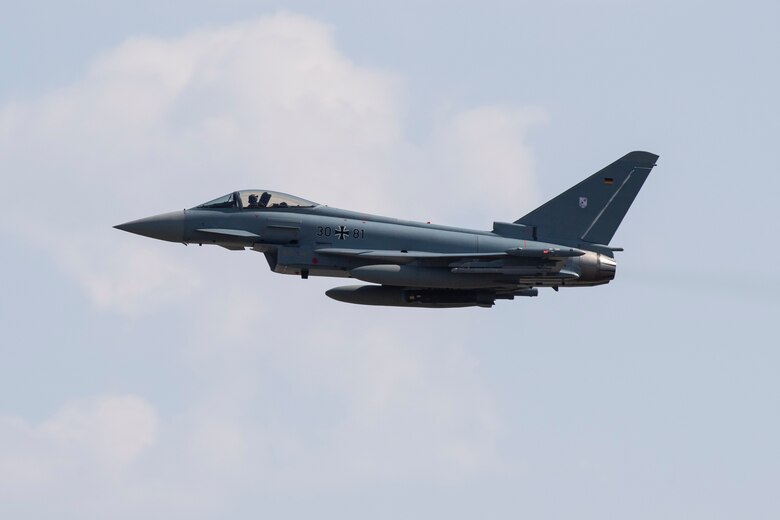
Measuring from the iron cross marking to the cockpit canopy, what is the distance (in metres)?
1.02

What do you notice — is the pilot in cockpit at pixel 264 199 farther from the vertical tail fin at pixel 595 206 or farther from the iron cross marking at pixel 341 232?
the vertical tail fin at pixel 595 206

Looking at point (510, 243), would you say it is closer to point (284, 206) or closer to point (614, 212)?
point (614, 212)

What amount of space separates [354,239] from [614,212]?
670 centimetres

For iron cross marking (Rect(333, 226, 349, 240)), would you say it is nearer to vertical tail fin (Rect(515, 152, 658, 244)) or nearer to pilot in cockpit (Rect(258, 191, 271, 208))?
pilot in cockpit (Rect(258, 191, 271, 208))

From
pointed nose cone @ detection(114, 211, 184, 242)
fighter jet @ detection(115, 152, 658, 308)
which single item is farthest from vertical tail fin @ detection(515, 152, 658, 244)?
pointed nose cone @ detection(114, 211, 184, 242)

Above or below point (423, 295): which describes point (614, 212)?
above

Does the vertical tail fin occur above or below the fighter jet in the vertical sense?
above

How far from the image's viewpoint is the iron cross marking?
35.9m

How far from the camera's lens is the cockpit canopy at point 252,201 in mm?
36156

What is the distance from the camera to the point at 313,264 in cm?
3566

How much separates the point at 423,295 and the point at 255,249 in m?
4.29

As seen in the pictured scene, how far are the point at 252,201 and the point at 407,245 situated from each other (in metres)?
3.94

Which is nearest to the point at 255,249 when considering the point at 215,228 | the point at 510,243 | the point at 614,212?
the point at 215,228

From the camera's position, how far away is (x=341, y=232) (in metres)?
35.9
